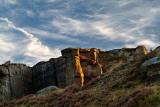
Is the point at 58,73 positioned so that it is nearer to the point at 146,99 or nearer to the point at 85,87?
the point at 85,87

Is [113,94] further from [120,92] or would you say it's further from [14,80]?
[14,80]

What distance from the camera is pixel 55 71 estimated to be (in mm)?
75000

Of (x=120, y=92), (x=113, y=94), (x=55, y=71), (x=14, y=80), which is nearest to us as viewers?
(x=113, y=94)

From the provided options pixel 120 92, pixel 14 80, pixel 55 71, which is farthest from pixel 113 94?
pixel 14 80

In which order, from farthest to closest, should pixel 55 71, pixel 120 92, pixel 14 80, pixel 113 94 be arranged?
pixel 14 80 < pixel 55 71 < pixel 120 92 < pixel 113 94

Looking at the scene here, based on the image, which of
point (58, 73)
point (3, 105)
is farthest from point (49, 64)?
point (3, 105)

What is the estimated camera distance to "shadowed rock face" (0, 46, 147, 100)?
238ft

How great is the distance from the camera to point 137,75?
4344cm

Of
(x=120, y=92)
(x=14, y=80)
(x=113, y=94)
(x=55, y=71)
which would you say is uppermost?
(x=55, y=71)

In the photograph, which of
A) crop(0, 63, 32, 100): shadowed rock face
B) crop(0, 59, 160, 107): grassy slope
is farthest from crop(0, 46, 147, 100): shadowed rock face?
crop(0, 59, 160, 107): grassy slope

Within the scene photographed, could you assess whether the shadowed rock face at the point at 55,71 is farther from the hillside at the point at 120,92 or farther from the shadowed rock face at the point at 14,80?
the hillside at the point at 120,92

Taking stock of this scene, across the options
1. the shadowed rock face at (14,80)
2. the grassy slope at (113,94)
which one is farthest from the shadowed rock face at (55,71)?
the grassy slope at (113,94)

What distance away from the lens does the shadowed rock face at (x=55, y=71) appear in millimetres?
72688

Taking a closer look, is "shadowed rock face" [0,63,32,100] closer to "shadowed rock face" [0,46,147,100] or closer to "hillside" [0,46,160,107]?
"shadowed rock face" [0,46,147,100]
